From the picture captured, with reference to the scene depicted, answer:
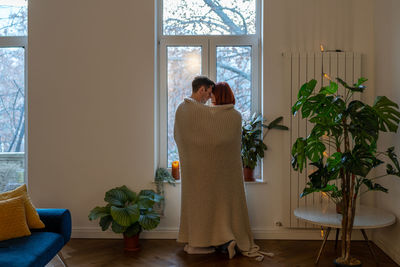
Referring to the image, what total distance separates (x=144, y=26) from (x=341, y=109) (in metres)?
2.16

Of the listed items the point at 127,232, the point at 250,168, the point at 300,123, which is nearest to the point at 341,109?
the point at 300,123

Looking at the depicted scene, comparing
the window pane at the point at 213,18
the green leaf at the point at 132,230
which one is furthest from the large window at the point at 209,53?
the green leaf at the point at 132,230

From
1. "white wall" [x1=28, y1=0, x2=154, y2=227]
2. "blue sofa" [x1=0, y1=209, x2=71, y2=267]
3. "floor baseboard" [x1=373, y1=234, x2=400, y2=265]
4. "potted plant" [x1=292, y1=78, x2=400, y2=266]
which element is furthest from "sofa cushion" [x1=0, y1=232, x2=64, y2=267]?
"floor baseboard" [x1=373, y1=234, x2=400, y2=265]

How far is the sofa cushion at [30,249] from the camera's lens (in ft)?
7.12

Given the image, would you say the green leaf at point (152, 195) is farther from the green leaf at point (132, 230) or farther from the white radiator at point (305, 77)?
the white radiator at point (305, 77)

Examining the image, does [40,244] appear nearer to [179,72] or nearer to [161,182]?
[161,182]

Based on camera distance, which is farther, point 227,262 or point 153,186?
point 153,186

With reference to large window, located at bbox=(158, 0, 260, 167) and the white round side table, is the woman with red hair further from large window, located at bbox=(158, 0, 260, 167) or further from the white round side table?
the white round side table

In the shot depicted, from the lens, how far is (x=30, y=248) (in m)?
2.37

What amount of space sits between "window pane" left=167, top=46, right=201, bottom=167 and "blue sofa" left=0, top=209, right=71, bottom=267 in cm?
155

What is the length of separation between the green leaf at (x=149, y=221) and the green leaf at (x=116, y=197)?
29cm

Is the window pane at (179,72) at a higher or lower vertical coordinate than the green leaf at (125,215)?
higher

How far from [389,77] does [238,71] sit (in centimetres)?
145

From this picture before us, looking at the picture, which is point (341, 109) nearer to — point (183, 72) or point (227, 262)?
point (227, 262)
